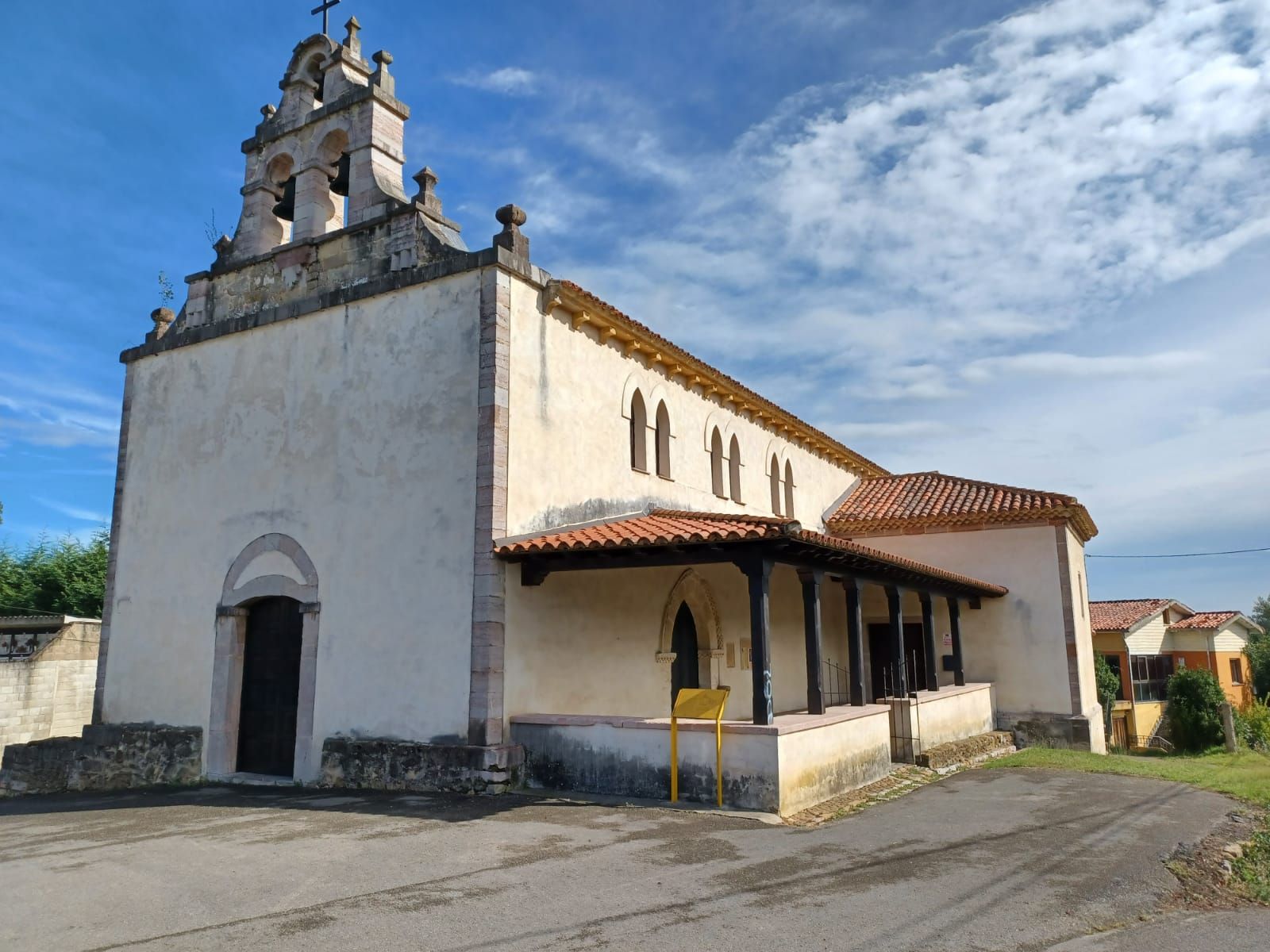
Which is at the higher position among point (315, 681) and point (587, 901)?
point (315, 681)

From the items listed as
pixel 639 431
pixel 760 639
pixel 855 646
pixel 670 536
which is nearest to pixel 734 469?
pixel 639 431

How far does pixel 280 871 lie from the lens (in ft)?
22.6

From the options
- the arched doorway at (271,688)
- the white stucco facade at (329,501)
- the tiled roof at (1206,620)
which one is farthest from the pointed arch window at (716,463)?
the tiled roof at (1206,620)

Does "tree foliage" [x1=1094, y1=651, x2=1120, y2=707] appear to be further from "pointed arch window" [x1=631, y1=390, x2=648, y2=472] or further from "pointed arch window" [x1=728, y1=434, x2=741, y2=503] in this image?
"pointed arch window" [x1=631, y1=390, x2=648, y2=472]

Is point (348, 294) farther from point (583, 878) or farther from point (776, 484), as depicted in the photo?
point (776, 484)

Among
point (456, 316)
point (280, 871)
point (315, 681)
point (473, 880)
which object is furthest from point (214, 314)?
point (473, 880)

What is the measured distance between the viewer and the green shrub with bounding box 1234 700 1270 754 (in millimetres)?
23531

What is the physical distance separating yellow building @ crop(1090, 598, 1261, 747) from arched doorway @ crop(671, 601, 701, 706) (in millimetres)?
19407

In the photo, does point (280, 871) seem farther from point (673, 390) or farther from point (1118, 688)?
point (1118, 688)

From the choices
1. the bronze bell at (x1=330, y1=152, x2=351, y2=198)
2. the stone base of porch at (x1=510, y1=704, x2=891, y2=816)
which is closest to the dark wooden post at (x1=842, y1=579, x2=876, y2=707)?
the stone base of porch at (x1=510, y1=704, x2=891, y2=816)

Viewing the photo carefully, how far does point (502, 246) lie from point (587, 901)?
794 cm

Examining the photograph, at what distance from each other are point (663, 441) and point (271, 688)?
6.76m

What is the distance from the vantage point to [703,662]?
1465cm

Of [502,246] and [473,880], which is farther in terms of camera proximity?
[502,246]
